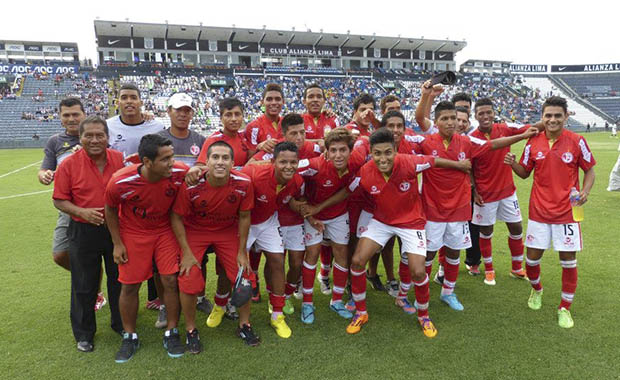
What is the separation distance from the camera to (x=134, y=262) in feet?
12.0

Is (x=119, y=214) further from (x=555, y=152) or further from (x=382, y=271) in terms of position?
(x=555, y=152)

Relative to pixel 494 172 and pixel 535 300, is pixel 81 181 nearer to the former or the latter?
pixel 494 172

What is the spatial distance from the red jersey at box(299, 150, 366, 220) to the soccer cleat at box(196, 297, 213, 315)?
174 cm

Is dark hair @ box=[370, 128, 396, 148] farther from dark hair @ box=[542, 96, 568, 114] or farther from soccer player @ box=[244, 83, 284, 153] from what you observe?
dark hair @ box=[542, 96, 568, 114]

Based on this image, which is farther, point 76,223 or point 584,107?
point 584,107

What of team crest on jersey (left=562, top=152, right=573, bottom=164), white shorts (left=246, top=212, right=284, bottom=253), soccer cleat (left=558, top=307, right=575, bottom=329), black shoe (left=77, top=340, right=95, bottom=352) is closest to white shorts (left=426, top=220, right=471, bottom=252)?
soccer cleat (left=558, top=307, right=575, bottom=329)

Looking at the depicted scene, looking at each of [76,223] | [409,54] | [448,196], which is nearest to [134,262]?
[76,223]

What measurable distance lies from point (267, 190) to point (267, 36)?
170 feet

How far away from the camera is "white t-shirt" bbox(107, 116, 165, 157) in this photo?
450cm

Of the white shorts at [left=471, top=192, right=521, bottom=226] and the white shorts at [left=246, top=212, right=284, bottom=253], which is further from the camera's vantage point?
the white shorts at [left=471, top=192, right=521, bottom=226]

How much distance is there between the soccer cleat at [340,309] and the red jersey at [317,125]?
234 centimetres

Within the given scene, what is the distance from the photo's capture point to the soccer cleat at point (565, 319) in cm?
400

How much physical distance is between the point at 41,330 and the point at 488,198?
18.7ft

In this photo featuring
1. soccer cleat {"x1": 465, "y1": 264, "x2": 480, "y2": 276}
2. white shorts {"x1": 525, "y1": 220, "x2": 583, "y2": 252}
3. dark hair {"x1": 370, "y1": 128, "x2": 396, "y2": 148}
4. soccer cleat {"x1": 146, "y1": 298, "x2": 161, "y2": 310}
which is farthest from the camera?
soccer cleat {"x1": 465, "y1": 264, "x2": 480, "y2": 276}
